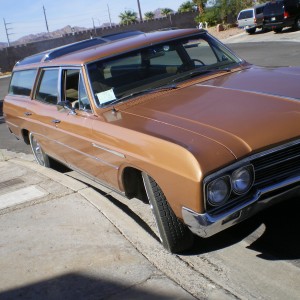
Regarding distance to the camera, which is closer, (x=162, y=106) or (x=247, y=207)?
(x=247, y=207)

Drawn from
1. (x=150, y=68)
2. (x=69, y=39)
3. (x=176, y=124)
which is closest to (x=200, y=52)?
(x=150, y=68)

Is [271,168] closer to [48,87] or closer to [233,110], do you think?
[233,110]

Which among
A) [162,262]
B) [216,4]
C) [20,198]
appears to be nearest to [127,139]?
[162,262]

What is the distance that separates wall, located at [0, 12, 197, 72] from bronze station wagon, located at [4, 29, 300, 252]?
3539cm

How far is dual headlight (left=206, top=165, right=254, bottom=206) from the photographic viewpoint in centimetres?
313

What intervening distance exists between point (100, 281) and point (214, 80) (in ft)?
7.23

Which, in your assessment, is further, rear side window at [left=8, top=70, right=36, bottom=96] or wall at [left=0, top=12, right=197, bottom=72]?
wall at [left=0, top=12, right=197, bottom=72]

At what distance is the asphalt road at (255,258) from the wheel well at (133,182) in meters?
0.50

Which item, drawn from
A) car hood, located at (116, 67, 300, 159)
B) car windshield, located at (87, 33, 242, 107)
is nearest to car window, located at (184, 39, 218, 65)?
car windshield, located at (87, 33, 242, 107)

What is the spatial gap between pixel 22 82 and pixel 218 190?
4.63 metres

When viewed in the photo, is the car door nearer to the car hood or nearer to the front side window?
the front side window

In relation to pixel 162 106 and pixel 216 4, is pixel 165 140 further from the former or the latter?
pixel 216 4

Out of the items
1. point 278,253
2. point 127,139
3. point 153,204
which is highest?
point 127,139

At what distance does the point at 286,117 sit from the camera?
11.2ft
